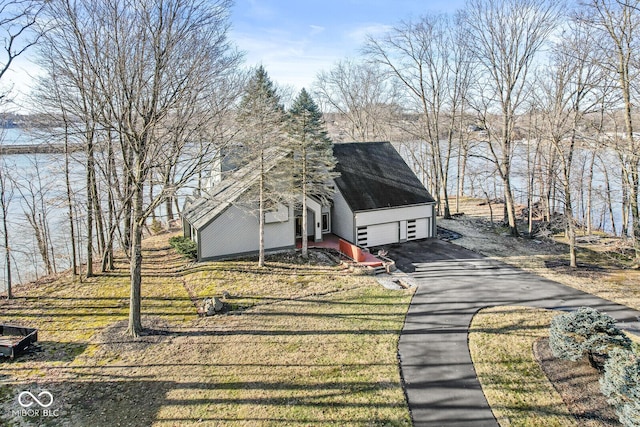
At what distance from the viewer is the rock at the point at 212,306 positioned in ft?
43.6

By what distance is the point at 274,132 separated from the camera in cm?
1742

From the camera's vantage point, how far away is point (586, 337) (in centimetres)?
1005

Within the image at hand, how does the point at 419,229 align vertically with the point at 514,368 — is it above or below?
above

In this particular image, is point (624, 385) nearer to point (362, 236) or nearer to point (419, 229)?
point (362, 236)

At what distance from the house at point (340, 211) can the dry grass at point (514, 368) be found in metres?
9.25

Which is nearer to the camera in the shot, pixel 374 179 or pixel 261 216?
pixel 261 216

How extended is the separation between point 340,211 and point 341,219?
487 millimetres

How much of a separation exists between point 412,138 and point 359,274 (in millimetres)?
22793

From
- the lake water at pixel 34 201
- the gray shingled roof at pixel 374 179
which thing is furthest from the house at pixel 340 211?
the lake water at pixel 34 201

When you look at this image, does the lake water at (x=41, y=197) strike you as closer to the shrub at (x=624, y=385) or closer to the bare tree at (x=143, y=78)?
the bare tree at (x=143, y=78)

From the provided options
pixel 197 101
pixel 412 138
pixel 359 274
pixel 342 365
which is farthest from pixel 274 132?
pixel 412 138

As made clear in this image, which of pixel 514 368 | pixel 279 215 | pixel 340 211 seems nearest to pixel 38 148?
pixel 279 215

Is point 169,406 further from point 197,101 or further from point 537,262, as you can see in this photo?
point 537,262

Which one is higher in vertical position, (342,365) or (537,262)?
(537,262)
